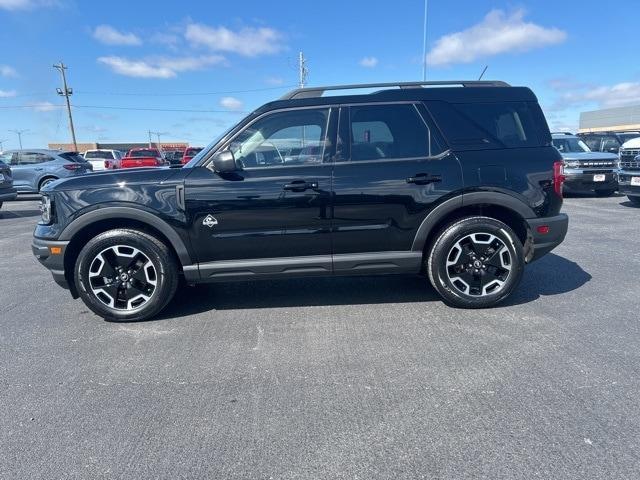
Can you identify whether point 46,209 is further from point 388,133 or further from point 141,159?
point 141,159

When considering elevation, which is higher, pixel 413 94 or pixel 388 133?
pixel 413 94

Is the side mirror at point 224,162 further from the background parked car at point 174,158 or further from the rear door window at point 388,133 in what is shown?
the background parked car at point 174,158

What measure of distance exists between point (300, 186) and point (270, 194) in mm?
274

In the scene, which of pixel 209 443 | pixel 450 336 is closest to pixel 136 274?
pixel 209 443

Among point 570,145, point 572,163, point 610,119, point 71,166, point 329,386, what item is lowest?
point 329,386

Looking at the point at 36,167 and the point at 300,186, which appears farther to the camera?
the point at 36,167

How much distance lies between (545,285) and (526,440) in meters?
2.83

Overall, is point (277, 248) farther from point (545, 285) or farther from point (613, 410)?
point (545, 285)

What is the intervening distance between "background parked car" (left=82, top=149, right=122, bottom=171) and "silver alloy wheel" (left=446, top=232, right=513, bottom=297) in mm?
21575

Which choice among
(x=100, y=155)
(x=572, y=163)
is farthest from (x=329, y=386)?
(x=100, y=155)

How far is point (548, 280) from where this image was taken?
479 centimetres

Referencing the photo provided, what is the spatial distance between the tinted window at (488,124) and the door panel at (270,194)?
1097mm

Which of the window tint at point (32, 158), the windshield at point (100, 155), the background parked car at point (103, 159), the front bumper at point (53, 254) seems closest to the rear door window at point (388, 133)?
the front bumper at point (53, 254)

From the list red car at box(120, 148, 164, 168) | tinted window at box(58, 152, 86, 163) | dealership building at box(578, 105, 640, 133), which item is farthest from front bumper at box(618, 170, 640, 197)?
dealership building at box(578, 105, 640, 133)
